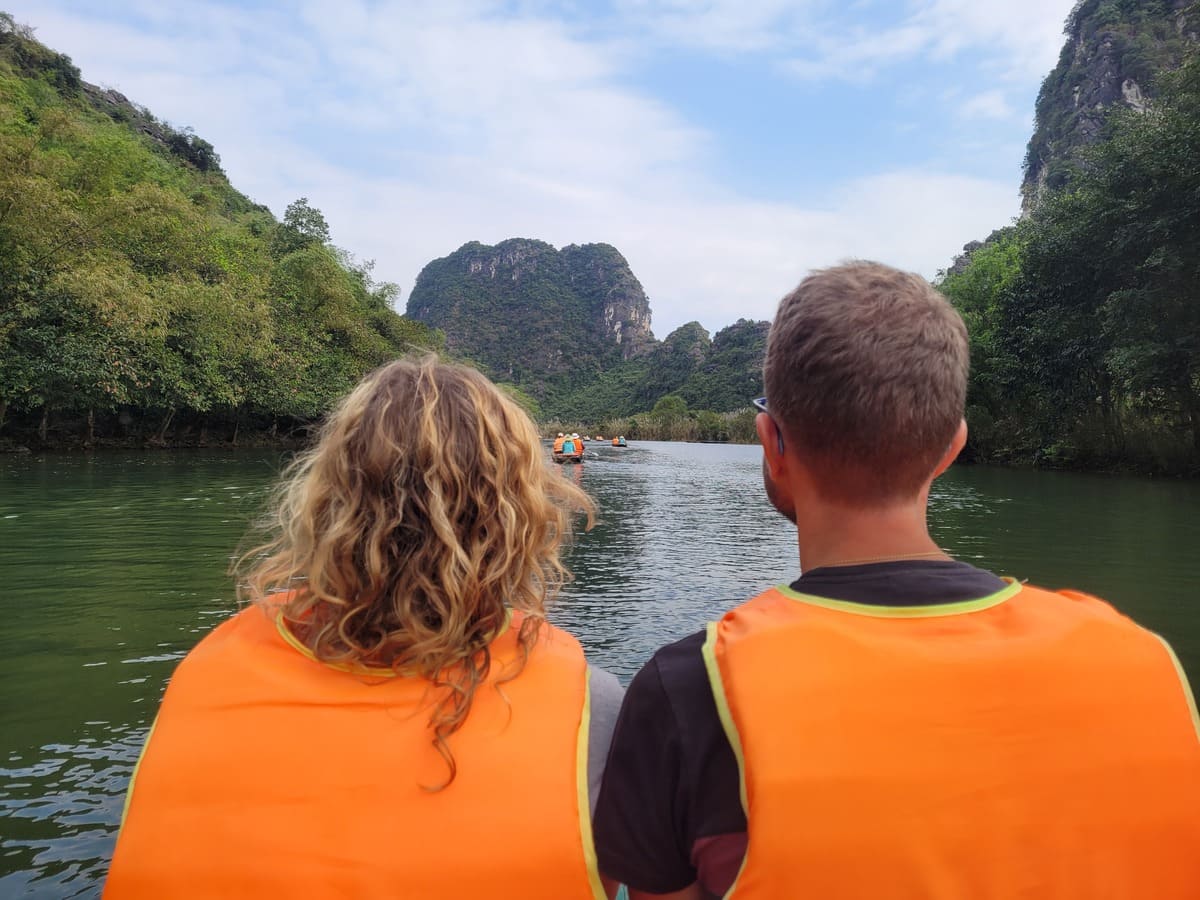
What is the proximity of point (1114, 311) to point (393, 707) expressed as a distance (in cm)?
2732

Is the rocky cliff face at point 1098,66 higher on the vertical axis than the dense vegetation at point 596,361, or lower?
higher

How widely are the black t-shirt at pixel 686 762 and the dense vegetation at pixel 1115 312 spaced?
24.6m

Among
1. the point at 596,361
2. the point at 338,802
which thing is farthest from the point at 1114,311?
the point at 596,361

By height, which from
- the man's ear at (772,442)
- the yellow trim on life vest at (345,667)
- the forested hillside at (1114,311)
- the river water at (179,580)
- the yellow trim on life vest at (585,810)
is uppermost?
the forested hillside at (1114,311)

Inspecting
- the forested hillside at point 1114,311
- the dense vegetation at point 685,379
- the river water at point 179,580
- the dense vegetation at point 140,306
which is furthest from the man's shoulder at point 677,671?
the dense vegetation at point 685,379

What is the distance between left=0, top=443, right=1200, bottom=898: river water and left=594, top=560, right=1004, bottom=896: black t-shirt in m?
2.65

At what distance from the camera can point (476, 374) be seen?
1.77m

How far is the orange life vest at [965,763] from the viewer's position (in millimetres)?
1095

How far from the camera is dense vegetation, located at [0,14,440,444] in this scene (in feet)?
78.3

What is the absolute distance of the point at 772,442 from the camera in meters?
1.45

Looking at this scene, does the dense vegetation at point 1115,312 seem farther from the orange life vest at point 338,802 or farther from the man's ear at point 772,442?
the orange life vest at point 338,802

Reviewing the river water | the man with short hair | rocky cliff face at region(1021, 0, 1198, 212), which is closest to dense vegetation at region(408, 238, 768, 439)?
rocky cliff face at region(1021, 0, 1198, 212)

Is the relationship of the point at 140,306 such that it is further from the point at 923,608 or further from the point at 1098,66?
the point at 1098,66

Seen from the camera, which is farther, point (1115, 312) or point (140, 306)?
point (140, 306)
